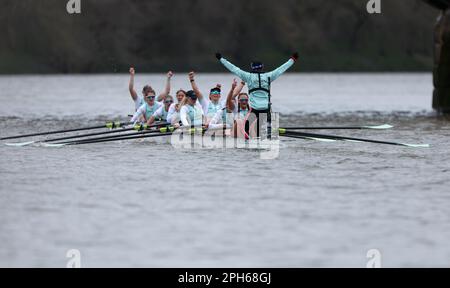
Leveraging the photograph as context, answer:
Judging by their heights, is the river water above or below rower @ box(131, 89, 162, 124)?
below

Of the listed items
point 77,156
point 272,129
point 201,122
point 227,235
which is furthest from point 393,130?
point 227,235

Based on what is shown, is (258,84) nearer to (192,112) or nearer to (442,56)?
(192,112)

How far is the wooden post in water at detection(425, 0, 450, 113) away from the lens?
4206cm

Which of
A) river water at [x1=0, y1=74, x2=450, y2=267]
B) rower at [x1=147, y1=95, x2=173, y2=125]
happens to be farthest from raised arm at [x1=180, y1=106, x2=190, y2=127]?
rower at [x1=147, y1=95, x2=173, y2=125]

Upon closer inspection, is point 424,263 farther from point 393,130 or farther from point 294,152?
point 393,130

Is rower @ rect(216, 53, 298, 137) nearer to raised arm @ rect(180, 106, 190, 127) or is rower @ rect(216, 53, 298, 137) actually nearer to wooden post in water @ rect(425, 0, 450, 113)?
raised arm @ rect(180, 106, 190, 127)

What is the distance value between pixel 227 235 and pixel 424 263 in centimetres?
270

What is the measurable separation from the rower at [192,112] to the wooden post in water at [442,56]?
763 inches

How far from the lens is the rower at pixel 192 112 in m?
25.0

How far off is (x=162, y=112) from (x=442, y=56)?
19.1 metres

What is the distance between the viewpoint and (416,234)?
12.9m

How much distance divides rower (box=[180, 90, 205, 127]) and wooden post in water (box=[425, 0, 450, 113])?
19.4 metres

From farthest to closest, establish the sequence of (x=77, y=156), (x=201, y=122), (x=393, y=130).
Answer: (x=393, y=130) < (x=201, y=122) < (x=77, y=156)
